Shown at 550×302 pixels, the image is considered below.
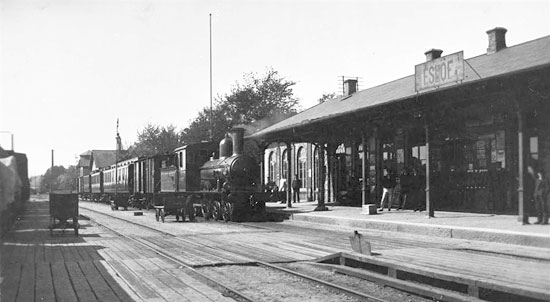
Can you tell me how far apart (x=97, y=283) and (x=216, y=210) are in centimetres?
1252

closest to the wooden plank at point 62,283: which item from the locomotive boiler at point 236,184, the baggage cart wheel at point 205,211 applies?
the locomotive boiler at point 236,184

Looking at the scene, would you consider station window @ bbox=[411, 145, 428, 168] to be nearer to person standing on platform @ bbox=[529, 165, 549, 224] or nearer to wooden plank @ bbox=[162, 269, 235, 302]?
person standing on platform @ bbox=[529, 165, 549, 224]

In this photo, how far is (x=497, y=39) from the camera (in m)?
19.9

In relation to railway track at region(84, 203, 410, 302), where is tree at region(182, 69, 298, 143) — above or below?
above

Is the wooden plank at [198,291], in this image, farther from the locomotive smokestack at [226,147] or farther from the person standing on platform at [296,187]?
the person standing on platform at [296,187]

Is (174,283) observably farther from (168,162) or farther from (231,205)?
(168,162)

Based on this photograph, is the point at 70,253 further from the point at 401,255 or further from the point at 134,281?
the point at 401,255

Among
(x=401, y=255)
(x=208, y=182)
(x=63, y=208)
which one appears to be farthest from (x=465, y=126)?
(x=63, y=208)

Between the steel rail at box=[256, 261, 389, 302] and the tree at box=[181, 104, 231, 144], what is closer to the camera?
the steel rail at box=[256, 261, 389, 302]

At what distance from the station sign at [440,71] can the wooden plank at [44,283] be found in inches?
443

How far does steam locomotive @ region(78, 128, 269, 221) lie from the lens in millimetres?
18375

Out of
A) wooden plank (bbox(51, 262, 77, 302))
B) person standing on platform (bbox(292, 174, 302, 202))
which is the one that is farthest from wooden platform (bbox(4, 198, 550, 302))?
person standing on platform (bbox(292, 174, 302, 202))

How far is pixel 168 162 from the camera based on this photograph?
23.3m

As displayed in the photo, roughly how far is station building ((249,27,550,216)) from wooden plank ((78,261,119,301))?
8.46 m
